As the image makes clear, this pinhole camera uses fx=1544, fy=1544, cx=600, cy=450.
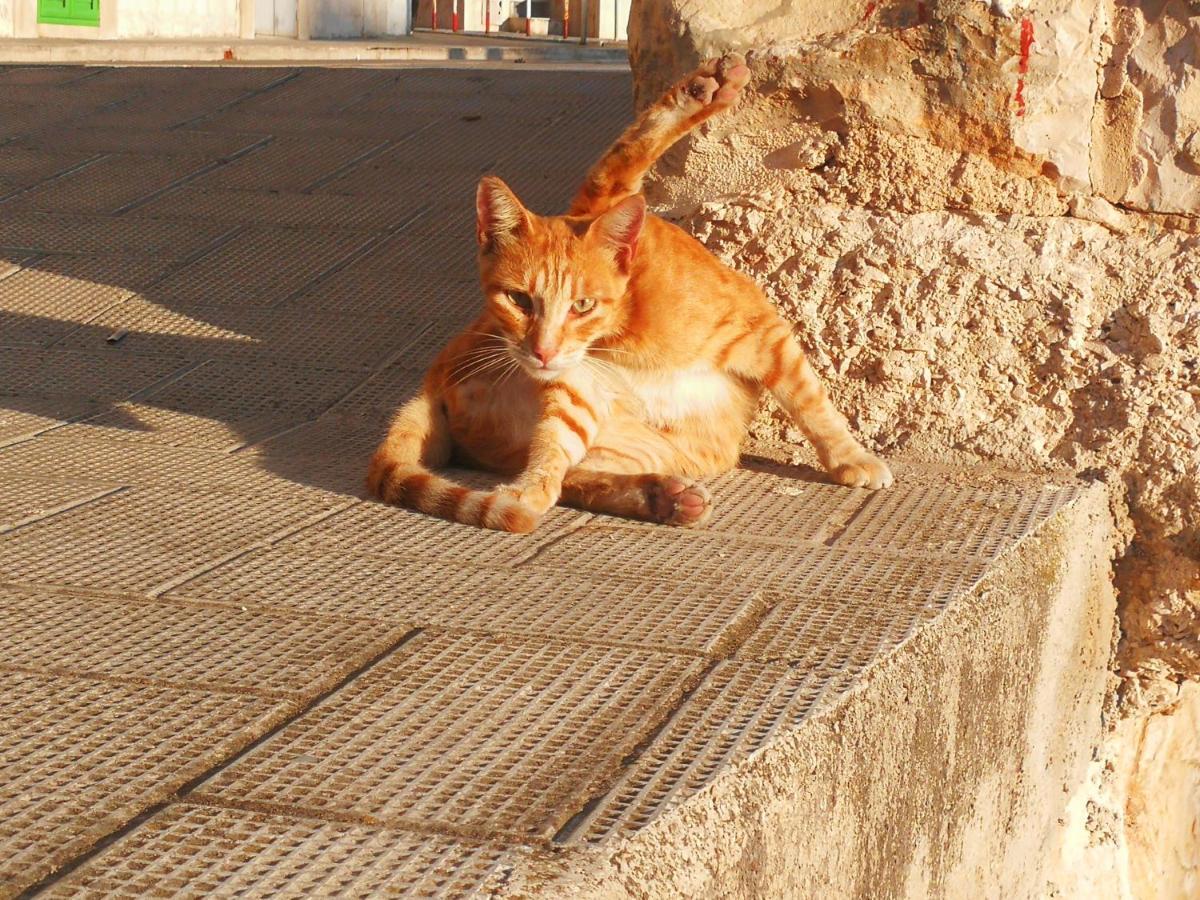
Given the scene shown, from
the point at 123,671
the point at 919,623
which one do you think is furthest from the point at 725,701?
the point at 123,671

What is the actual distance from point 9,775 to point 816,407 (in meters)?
2.25

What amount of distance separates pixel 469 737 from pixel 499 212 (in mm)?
1779

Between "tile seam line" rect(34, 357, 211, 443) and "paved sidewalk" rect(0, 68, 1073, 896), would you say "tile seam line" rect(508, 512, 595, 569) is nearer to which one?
"paved sidewalk" rect(0, 68, 1073, 896)

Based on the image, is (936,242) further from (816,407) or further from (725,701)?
(725,701)

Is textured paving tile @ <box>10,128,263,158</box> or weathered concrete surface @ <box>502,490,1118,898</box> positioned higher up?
textured paving tile @ <box>10,128,263,158</box>

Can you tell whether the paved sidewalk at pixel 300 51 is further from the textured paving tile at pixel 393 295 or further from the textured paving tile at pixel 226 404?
the textured paving tile at pixel 226 404

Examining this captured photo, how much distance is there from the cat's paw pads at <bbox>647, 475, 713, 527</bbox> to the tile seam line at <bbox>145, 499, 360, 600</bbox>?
0.67 meters

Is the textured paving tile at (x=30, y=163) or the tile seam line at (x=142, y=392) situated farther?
the textured paving tile at (x=30, y=163)

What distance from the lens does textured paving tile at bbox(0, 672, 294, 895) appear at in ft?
5.74

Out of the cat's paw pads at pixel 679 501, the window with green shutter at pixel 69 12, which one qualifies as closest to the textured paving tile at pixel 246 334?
the cat's paw pads at pixel 679 501

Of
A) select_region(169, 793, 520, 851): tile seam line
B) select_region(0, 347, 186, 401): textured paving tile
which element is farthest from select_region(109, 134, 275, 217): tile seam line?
select_region(169, 793, 520, 851): tile seam line

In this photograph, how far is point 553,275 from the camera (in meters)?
3.52

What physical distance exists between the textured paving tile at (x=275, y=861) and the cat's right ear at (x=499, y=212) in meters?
2.02

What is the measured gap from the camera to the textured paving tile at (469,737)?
1.85 meters
